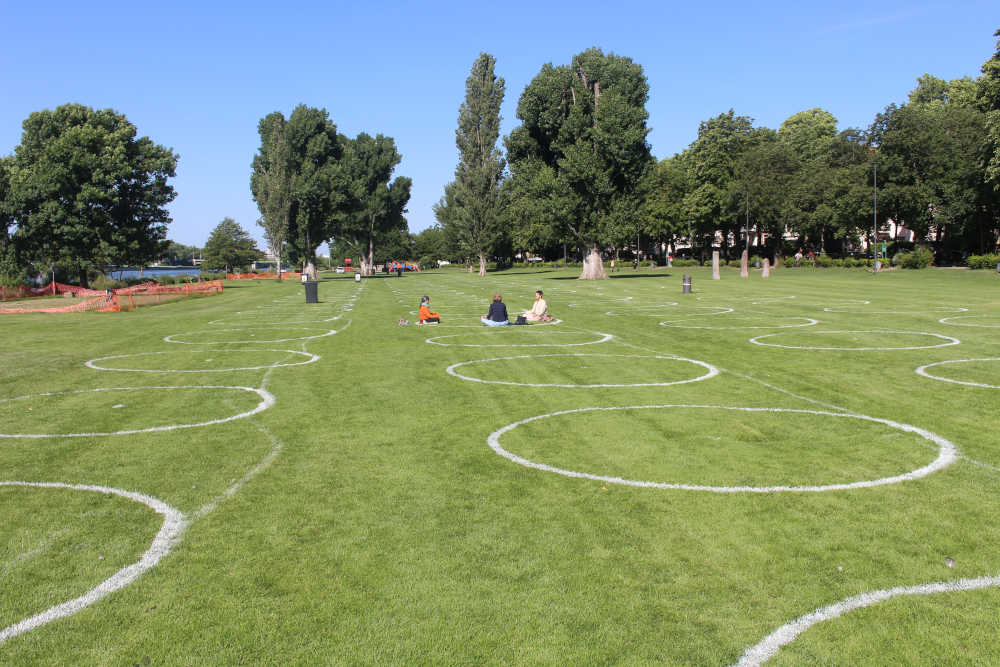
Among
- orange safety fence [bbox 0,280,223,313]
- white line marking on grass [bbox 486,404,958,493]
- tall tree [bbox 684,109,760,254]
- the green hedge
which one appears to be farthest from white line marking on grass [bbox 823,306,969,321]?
tall tree [bbox 684,109,760,254]

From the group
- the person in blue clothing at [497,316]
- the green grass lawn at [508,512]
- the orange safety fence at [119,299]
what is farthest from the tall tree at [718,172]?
the green grass lawn at [508,512]

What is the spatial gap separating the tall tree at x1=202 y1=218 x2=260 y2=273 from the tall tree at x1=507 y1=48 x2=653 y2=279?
343 ft

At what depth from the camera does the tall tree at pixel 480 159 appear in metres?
89.4

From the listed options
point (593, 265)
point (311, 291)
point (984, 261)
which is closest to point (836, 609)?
point (311, 291)

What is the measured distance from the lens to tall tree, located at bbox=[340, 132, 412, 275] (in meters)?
105

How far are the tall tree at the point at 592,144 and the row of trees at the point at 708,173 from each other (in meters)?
0.12

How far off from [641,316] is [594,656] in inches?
892

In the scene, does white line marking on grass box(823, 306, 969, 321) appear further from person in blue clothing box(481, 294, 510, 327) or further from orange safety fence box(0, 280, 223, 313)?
orange safety fence box(0, 280, 223, 313)

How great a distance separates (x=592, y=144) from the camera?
61.4 m

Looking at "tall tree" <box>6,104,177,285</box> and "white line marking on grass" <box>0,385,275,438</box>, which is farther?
"tall tree" <box>6,104,177,285</box>

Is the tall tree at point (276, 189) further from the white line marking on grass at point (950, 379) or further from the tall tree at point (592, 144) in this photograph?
the white line marking on grass at point (950, 379)

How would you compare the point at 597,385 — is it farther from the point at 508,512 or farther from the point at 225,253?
the point at 225,253

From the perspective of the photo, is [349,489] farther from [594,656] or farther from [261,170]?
[261,170]

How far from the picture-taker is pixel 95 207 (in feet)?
182
